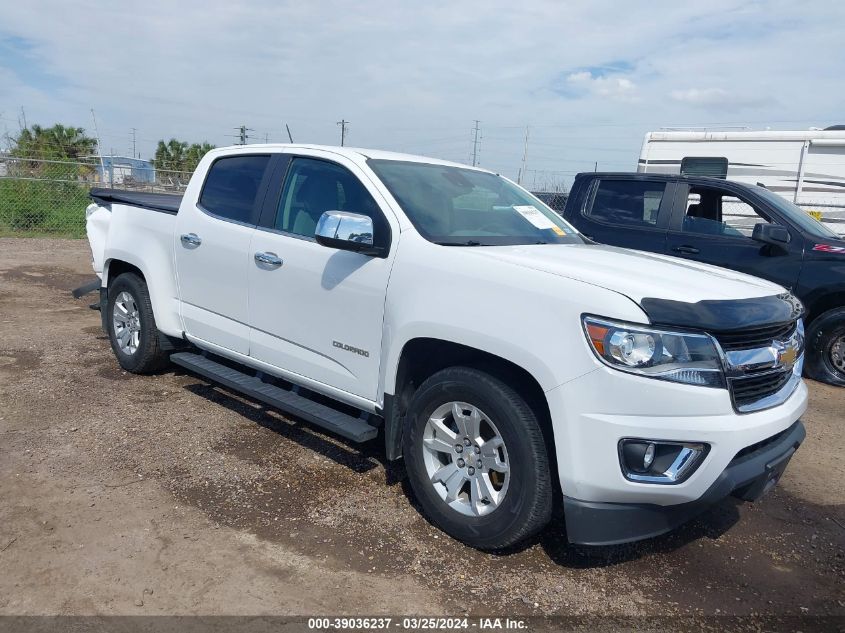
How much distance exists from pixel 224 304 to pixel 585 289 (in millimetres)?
2586

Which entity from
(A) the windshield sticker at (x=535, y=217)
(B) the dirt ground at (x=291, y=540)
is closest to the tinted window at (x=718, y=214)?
(B) the dirt ground at (x=291, y=540)

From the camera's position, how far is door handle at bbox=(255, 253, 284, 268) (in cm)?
395

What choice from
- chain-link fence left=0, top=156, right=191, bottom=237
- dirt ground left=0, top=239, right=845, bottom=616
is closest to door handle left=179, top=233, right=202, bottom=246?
dirt ground left=0, top=239, right=845, bottom=616

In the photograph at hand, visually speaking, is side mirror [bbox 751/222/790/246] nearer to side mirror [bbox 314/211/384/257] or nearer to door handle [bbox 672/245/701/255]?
door handle [bbox 672/245/701/255]

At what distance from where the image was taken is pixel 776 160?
1097 centimetres

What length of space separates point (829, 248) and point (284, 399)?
17.2ft

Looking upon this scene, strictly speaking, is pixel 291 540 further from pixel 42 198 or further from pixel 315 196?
pixel 42 198

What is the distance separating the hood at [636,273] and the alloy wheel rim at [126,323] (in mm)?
3261

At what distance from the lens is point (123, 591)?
2.74 metres

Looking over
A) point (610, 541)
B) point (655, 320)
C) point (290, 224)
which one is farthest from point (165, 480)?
point (655, 320)

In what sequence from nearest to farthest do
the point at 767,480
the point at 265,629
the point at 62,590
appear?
the point at 265,629 < the point at 62,590 < the point at 767,480

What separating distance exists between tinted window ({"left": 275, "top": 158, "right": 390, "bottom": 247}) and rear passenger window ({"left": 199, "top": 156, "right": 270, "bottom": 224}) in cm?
29

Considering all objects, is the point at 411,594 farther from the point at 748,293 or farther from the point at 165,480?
the point at 748,293

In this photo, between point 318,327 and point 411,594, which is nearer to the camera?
point 411,594
